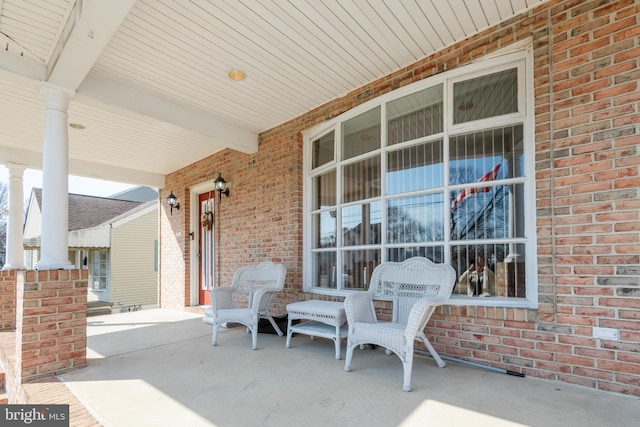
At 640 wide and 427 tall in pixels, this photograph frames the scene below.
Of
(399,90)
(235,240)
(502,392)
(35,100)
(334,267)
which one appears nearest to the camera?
(502,392)

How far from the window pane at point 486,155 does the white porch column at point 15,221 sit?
6624mm

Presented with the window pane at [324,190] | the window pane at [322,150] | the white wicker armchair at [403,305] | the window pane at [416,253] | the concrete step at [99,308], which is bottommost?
the concrete step at [99,308]

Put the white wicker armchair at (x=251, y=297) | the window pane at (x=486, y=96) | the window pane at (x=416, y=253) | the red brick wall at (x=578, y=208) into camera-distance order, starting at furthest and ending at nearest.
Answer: the white wicker armchair at (x=251, y=297)
the window pane at (x=416, y=253)
the window pane at (x=486, y=96)
the red brick wall at (x=578, y=208)

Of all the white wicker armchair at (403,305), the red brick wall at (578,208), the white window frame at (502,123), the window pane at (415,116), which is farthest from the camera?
the window pane at (415,116)

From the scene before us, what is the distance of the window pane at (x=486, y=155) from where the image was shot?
10.1ft

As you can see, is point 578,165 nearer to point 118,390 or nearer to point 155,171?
point 118,390

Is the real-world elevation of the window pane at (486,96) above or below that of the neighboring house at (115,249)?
above

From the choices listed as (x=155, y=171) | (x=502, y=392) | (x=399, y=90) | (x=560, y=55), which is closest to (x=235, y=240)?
(x=155, y=171)

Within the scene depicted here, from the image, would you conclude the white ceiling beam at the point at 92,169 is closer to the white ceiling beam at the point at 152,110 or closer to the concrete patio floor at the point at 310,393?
the white ceiling beam at the point at 152,110

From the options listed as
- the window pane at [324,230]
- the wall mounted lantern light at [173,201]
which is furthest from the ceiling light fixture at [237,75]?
the wall mounted lantern light at [173,201]

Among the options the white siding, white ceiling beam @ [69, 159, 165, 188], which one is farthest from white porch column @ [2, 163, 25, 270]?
the white siding

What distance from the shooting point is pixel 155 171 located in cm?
759

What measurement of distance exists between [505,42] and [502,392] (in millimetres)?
2780

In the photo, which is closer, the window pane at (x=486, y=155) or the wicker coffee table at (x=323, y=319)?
the window pane at (x=486, y=155)
